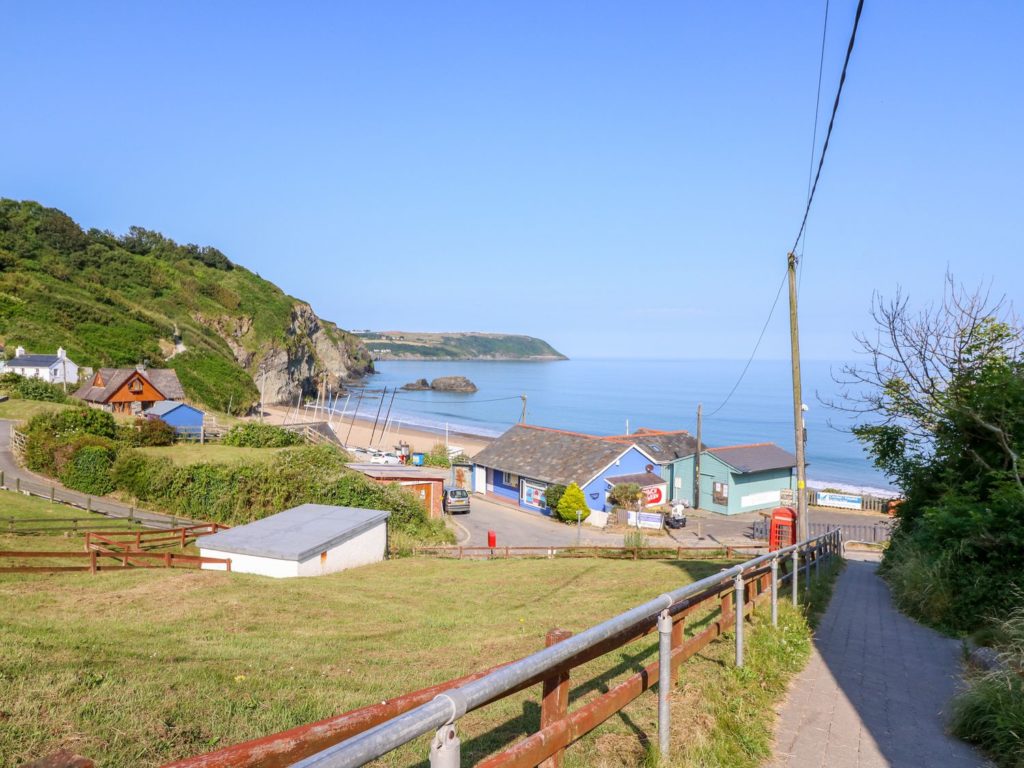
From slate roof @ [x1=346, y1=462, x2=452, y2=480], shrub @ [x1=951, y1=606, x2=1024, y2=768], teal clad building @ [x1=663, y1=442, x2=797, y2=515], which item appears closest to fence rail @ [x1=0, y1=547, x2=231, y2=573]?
slate roof @ [x1=346, y1=462, x2=452, y2=480]

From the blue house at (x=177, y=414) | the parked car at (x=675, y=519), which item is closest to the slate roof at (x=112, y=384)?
the blue house at (x=177, y=414)

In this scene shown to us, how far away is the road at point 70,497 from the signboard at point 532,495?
21907mm

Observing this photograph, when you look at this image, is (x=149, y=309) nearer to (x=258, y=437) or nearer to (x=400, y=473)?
(x=258, y=437)

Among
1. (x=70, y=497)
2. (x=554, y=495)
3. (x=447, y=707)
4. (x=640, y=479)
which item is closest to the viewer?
(x=447, y=707)

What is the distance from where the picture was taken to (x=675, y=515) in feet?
133

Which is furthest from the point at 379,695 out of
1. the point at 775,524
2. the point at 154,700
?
the point at 775,524

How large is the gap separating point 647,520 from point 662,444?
373 inches

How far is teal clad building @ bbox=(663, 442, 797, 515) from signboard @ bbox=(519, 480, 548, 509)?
8.70 meters

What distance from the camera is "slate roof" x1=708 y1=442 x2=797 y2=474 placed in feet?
153

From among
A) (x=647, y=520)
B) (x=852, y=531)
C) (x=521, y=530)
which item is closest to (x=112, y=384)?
(x=521, y=530)

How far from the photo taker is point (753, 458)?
4822 cm

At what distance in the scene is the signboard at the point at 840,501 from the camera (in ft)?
164

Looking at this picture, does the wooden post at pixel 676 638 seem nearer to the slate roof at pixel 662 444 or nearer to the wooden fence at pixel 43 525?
the wooden fence at pixel 43 525

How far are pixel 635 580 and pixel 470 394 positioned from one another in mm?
155096
